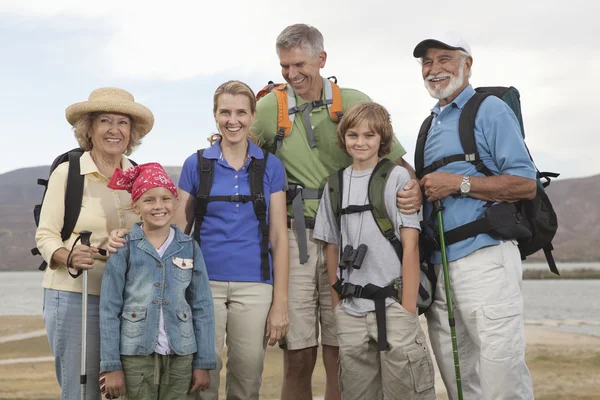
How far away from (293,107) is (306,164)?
0.50 metres

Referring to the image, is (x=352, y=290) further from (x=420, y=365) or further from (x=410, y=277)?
(x=420, y=365)

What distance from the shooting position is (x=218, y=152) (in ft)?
15.7

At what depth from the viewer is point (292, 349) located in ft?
16.6

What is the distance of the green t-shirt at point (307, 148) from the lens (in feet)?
16.8

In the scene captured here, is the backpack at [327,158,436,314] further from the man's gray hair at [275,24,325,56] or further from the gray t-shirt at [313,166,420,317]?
the man's gray hair at [275,24,325,56]

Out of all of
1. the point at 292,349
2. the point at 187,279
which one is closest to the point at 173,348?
the point at 187,279

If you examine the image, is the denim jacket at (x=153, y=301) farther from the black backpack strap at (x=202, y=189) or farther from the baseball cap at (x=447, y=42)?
the baseball cap at (x=447, y=42)

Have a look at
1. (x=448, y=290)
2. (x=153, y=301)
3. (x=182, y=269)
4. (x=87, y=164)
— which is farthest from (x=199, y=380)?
(x=448, y=290)

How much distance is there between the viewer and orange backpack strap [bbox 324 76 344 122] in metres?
5.23

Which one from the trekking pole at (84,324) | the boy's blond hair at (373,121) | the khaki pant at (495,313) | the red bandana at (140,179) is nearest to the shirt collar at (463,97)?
the boy's blond hair at (373,121)

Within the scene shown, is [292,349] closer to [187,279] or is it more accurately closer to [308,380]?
[308,380]

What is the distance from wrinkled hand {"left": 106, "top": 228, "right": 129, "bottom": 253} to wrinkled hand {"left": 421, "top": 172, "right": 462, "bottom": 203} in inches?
84.7

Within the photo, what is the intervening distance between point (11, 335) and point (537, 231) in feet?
57.6

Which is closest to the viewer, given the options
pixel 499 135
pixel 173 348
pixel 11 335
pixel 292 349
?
pixel 173 348
